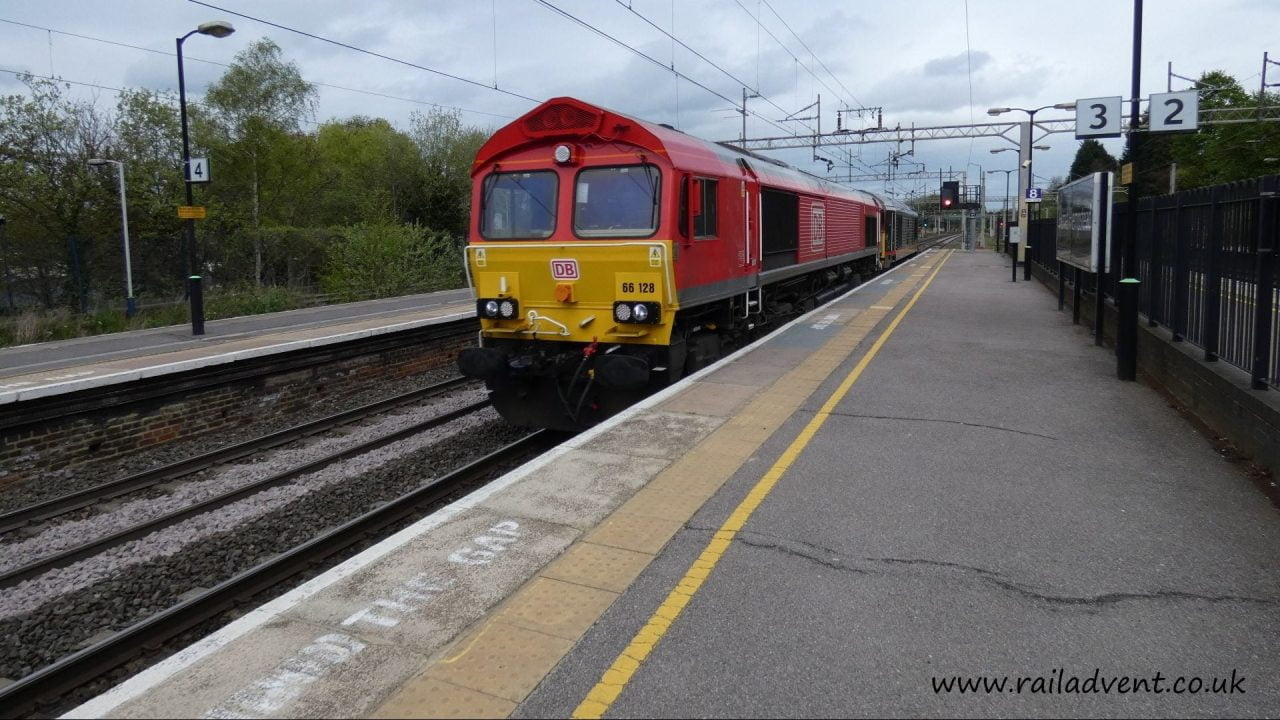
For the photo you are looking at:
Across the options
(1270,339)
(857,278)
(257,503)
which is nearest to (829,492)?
(1270,339)

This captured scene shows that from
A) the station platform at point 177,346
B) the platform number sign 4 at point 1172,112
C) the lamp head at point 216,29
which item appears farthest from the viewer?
the lamp head at point 216,29

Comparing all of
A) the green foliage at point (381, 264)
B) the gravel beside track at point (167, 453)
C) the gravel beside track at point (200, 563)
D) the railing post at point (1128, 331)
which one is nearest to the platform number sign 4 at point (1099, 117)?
the railing post at point (1128, 331)

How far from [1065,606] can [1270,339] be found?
148 inches

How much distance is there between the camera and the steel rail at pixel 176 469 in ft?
24.5

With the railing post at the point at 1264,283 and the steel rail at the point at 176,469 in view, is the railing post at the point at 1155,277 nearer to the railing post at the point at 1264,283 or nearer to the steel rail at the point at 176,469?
the railing post at the point at 1264,283

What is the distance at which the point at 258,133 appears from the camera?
114 ft

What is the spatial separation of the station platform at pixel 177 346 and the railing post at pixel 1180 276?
444 inches

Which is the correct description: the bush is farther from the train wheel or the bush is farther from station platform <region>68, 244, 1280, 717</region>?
station platform <region>68, 244, 1280, 717</region>

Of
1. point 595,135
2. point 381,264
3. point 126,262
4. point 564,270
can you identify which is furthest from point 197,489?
point 381,264

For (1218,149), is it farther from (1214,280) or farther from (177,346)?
(177,346)

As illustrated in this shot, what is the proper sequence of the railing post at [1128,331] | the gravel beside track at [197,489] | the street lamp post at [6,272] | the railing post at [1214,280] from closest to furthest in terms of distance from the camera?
the gravel beside track at [197,489], the railing post at [1214,280], the railing post at [1128,331], the street lamp post at [6,272]

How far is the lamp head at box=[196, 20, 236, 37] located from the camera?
16594mm

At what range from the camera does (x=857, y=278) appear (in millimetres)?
23594

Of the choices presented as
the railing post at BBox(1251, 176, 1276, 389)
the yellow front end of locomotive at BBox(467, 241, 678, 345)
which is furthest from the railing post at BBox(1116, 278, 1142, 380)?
the yellow front end of locomotive at BBox(467, 241, 678, 345)
